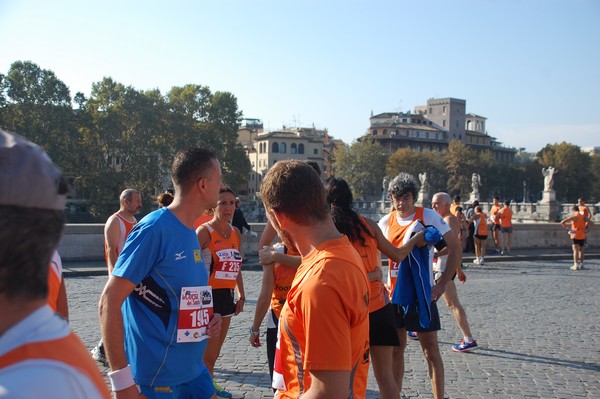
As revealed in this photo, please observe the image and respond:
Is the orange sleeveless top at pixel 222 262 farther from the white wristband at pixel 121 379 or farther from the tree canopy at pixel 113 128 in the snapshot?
the tree canopy at pixel 113 128

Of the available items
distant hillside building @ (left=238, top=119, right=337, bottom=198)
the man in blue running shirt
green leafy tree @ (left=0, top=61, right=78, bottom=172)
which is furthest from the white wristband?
distant hillside building @ (left=238, top=119, right=337, bottom=198)

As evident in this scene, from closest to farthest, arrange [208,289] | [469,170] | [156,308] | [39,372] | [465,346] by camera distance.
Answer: [39,372] → [156,308] → [208,289] → [465,346] → [469,170]

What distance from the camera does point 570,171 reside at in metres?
97.8

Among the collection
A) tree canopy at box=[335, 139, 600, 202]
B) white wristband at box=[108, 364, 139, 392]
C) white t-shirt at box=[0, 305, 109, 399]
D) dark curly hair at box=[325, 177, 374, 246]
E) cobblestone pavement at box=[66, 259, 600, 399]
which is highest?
tree canopy at box=[335, 139, 600, 202]

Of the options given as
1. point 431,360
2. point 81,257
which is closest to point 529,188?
point 81,257

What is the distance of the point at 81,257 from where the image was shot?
16078 millimetres

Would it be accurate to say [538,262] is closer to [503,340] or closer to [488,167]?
[503,340]

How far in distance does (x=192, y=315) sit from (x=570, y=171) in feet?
338

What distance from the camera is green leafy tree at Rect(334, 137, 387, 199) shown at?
332 feet

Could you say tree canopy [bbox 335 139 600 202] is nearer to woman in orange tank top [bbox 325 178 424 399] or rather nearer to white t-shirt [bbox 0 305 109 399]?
woman in orange tank top [bbox 325 178 424 399]

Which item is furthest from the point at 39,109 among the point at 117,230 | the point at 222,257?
the point at 222,257

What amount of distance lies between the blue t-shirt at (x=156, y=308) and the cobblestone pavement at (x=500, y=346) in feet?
8.55

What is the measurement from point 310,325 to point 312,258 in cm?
30

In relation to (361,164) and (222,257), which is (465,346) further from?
(361,164)
